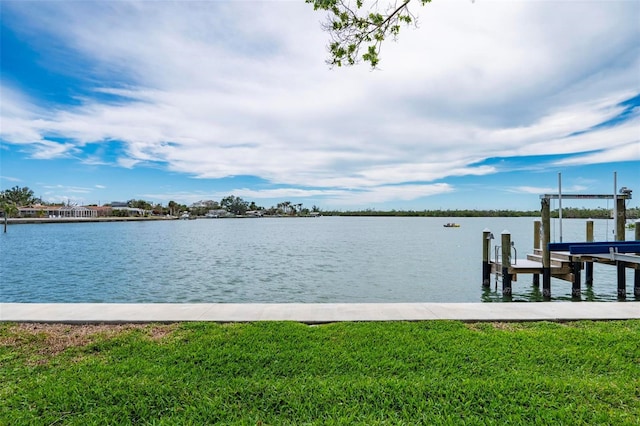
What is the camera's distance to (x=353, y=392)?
143 inches

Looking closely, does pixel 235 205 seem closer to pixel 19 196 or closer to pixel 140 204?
pixel 140 204

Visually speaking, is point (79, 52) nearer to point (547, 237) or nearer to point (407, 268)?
point (407, 268)

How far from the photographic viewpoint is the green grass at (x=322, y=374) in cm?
330

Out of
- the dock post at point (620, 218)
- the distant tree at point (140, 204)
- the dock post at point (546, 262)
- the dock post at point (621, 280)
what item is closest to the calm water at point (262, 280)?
the dock post at point (621, 280)

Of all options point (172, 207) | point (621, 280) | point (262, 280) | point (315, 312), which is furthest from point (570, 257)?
point (172, 207)

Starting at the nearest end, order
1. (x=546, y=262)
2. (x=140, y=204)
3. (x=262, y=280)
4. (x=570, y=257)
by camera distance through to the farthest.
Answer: (x=546, y=262) → (x=570, y=257) → (x=262, y=280) → (x=140, y=204)

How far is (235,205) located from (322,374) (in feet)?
559

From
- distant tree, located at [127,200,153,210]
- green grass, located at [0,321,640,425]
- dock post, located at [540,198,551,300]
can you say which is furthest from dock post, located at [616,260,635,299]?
distant tree, located at [127,200,153,210]

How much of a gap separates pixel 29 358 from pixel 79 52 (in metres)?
19.2

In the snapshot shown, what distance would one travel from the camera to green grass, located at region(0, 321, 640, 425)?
3303 mm

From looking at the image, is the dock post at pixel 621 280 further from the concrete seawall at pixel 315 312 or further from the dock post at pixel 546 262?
the concrete seawall at pixel 315 312

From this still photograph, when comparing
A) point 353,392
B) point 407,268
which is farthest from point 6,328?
point 407,268

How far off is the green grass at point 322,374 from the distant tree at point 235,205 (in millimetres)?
167798

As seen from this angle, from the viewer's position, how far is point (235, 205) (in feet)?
559
